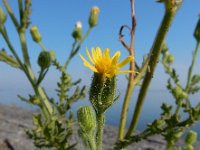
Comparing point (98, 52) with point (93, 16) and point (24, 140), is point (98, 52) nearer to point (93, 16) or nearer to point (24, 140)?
point (93, 16)

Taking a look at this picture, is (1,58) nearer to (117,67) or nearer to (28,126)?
(117,67)

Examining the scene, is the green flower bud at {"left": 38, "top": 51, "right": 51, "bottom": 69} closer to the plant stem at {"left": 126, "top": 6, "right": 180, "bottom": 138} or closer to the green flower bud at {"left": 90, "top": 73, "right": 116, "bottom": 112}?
the plant stem at {"left": 126, "top": 6, "right": 180, "bottom": 138}

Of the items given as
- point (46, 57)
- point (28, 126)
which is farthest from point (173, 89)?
point (28, 126)

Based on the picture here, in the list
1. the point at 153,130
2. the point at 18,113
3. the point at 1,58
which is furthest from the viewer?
the point at 18,113

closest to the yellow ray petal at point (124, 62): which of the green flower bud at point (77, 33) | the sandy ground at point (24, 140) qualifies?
the green flower bud at point (77, 33)

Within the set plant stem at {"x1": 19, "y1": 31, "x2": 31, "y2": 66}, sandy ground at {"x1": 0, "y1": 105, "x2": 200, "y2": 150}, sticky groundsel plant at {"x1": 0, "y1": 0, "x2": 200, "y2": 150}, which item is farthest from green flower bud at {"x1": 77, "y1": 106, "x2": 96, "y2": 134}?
sandy ground at {"x1": 0, "y1": 105, "x2": 200, "y2": 150}

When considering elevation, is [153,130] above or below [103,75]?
below

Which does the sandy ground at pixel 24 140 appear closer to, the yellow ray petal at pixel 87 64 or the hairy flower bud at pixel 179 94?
the hairy flower bud at pixel 179 94

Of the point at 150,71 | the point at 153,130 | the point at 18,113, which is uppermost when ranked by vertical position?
the point at 150,71

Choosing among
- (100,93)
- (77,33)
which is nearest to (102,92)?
(100,93)
